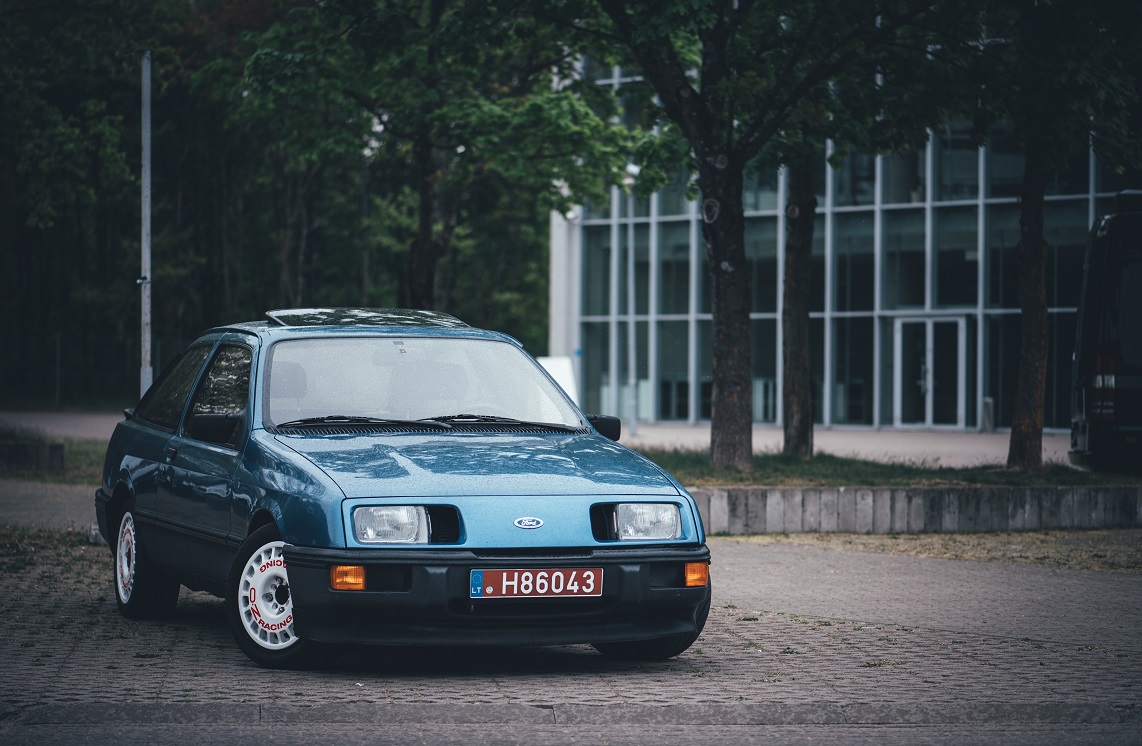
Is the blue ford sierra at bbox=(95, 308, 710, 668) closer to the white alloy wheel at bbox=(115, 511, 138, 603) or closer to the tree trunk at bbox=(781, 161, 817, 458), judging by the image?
the white alloy wheel at bbox=(115, 511, 138, 603)

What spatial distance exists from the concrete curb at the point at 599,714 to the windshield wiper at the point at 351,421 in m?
1.68

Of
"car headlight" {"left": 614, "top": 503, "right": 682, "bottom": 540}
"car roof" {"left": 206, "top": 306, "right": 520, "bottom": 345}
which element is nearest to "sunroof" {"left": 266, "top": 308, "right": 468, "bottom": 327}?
"car roof" {"left": 206, "top": 306, "right": 520, "bottom": 345}

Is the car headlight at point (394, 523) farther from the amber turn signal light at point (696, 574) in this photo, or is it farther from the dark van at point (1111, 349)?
the dark van at point (1111, 349)

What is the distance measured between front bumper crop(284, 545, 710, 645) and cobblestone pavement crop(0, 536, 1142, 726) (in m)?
0.22

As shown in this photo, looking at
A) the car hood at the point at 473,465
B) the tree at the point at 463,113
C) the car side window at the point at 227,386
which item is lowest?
the car hood at the point at 473,465

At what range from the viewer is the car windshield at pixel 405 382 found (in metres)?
7.72

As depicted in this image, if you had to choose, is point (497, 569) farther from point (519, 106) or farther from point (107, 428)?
point (107, 428)

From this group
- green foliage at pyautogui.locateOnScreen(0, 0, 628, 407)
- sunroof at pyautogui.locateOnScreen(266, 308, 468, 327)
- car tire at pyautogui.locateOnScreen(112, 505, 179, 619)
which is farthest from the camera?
green foliage at pyautogui.locateOnScreen(0, 0, 628, 407)

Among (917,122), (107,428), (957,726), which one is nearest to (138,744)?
(957,726)

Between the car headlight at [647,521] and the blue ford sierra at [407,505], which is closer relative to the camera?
the blue ford sierra at [407,505]

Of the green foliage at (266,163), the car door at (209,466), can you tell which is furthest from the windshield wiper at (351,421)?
the green foliage at (266,163)

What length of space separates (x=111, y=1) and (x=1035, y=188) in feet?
36.9

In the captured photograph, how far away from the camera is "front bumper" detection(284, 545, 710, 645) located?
259 inches

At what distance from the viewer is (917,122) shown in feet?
59.2
